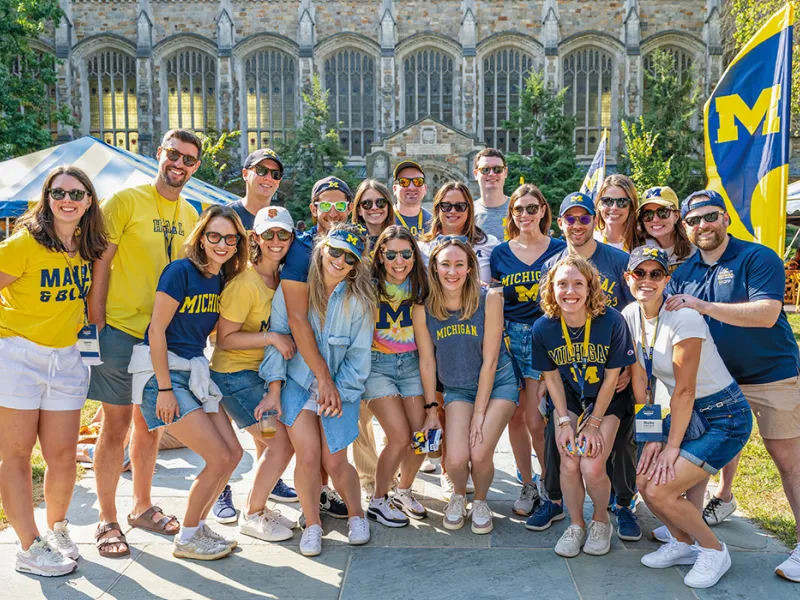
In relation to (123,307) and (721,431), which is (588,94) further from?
(123,307)

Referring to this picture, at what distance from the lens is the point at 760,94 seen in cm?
501

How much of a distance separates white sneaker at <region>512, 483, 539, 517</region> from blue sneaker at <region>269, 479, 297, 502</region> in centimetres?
159

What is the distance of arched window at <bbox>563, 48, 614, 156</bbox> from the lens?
27.7m

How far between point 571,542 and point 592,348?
115 centimetres

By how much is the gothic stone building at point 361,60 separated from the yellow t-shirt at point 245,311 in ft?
76.3

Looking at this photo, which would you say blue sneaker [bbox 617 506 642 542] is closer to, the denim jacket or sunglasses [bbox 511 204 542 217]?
the denim jacket

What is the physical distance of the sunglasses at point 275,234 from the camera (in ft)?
14.2

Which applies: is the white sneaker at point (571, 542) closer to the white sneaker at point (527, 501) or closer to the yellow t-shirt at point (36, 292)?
the white sneaker at point (527, 501)

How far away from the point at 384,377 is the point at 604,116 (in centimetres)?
2582

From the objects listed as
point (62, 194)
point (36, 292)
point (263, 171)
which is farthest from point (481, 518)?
point (62, 194)

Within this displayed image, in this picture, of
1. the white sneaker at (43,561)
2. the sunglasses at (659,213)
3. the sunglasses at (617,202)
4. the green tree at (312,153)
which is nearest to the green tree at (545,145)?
the green tree at (312,153)

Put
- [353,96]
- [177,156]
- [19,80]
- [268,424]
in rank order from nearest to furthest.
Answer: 1. [268,424]
2. [177,156]
3. [19,80]
4. [353,96]

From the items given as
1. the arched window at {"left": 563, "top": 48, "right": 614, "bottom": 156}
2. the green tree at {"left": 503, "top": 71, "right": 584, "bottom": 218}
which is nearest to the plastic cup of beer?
the green tree at {"left": 503, "top": 71, "right": 584, "bottom": 218}

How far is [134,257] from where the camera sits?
4.36 m
